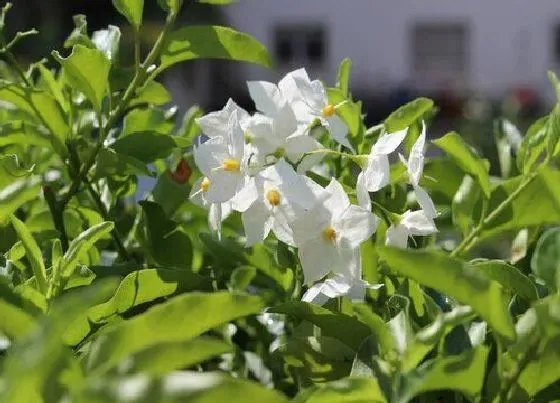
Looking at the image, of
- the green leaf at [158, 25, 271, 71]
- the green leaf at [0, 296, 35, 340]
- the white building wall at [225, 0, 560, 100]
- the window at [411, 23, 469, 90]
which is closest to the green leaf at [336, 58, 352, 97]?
the green leaf at [158, 25, 271, 71]

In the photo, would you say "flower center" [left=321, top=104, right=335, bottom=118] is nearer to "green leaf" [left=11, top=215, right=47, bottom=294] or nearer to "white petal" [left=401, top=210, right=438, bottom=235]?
"white petal" [left=401, top=210, right=438, bottom=235]

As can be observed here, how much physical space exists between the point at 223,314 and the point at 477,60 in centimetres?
1243

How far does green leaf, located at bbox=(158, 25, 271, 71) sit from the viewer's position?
2.51ft

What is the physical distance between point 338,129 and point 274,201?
108mm

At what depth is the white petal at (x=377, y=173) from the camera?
0.61 meters

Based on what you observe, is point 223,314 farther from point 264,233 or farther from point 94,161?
point 94,161

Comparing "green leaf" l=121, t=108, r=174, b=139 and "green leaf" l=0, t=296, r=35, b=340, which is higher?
"green leaf" l=0, t=296, r=35, b=340

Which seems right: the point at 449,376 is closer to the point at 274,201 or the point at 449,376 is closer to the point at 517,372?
the point at 517,372

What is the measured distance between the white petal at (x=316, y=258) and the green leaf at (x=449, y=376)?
0.15 metres

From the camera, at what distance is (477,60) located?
491 inches

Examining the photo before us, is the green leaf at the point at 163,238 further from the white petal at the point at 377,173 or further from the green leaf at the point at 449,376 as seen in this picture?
the green leaf at the point at 449,376

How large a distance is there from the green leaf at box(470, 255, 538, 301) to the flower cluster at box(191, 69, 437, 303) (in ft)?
0.22

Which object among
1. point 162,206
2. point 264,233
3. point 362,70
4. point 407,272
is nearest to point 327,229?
point 264,233

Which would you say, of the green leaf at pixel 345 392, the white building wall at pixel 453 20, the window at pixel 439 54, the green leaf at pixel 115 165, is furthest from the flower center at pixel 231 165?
the window at pixel 439 54
